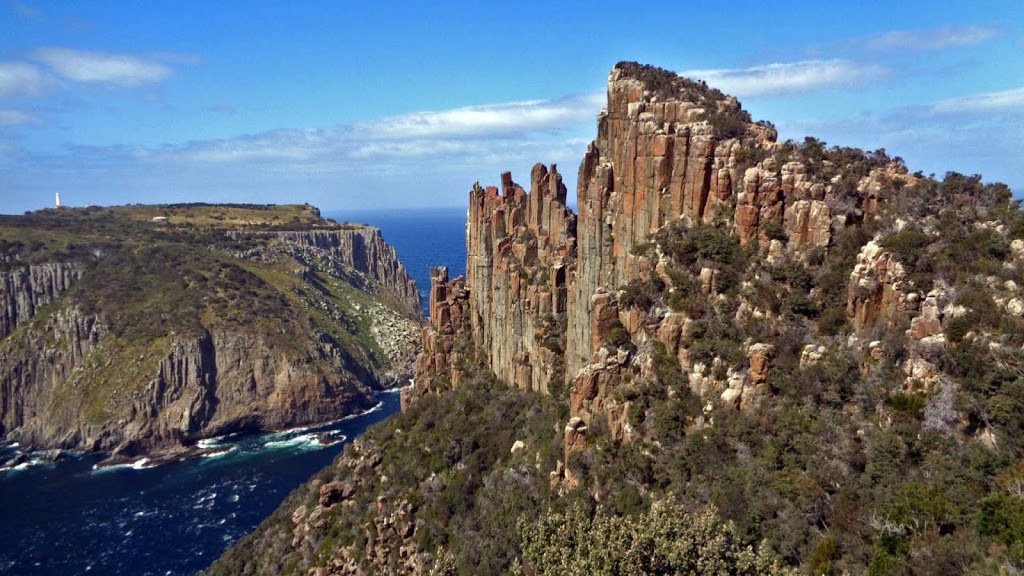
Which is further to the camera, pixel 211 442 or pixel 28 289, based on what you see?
pixel 28 289

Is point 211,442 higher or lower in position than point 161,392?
lower

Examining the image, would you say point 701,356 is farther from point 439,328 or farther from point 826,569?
point 439,328

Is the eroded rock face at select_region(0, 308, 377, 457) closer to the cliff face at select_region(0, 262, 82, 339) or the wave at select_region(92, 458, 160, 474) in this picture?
the wave at select_region(92, 458, 160, 474)

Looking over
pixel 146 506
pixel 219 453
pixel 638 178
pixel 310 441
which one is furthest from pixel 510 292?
pixel 219 453

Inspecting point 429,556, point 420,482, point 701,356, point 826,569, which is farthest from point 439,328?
point 826,569

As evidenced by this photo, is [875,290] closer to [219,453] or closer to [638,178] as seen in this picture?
[638,178]

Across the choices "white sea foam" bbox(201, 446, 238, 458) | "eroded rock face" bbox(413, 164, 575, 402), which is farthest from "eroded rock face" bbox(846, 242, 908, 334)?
"white sea foam" bbox(201, 446, 238, 458)
